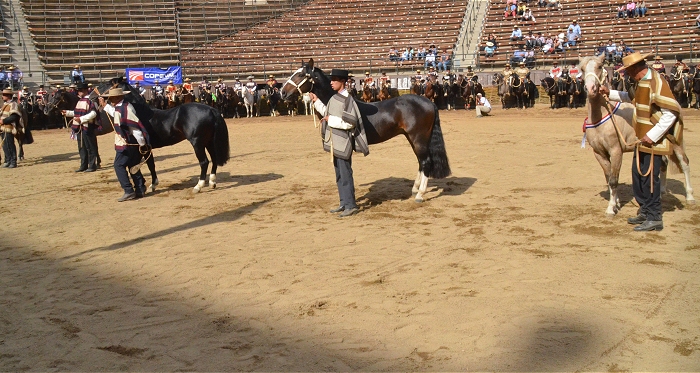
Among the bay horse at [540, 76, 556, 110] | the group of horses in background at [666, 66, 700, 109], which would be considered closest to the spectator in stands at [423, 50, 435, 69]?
the bay horse at [540, 76, 556, 110]

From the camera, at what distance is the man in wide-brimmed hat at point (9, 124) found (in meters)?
14.7

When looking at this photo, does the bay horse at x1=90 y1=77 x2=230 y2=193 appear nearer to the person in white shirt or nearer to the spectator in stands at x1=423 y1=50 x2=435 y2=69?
the person in white shirt

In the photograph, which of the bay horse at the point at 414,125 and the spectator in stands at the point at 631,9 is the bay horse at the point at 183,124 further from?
the spectator in stands at the point at 631,9

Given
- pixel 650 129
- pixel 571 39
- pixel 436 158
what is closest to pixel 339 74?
pixel 436 158

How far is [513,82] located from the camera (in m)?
25.8

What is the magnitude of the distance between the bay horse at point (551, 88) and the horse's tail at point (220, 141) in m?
16.5

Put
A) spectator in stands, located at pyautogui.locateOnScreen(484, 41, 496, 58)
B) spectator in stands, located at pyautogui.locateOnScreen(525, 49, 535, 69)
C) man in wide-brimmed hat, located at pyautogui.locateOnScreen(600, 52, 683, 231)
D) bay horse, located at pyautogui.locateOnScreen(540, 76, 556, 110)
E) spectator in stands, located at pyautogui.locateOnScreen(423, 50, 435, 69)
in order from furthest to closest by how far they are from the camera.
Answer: spectator in stands, located at pyautogui.locateOnScreen(423, 50, 435, 69)
spectator in stands, located at pyautogui.locateOnScreen(484, 41, 496, 58)
spectator in stands, located at pyautogui.locateOnScreen(525, 49, 535, 69)
bay horse, located at pyautogui.locateOnScreen(540, 76, 556, 110)
man in wide-brimmed hat, located at pyautogui.locateOnScreen(600, 52, 683, 231)

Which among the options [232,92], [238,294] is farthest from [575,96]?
[238,294]

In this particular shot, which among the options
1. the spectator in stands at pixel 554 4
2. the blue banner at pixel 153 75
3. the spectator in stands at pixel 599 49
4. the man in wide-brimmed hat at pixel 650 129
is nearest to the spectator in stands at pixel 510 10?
the spectator in stands at pixel 554 4

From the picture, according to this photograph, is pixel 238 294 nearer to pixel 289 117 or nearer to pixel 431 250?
pixel 431 250

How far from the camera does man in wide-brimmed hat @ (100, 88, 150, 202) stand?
10648 mm

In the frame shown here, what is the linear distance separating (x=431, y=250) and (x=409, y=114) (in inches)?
121

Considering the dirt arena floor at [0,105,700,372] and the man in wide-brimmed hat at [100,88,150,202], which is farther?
the man in wide-brimmed hat at [100,88,150,202]

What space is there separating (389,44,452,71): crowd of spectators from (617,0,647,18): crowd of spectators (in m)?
7.94
